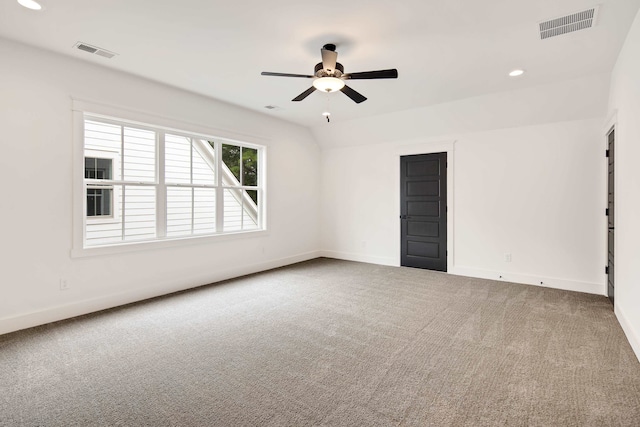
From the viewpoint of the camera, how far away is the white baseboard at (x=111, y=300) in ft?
10.7

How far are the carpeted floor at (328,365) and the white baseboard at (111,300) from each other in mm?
142

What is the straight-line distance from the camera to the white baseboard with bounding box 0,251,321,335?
3.26 metres

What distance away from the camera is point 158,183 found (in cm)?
450

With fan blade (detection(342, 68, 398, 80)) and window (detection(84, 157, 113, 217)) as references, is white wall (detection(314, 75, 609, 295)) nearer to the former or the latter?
fan blade (detection(342, 68, 398, 80))

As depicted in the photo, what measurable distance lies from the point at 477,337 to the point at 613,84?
3.46 metres

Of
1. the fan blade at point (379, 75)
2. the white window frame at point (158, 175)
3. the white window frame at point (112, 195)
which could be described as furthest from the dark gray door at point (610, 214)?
the white window frame at point (112, 195)

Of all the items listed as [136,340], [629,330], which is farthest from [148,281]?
[629,330]

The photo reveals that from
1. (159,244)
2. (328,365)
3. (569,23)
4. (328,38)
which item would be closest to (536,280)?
(569,23)

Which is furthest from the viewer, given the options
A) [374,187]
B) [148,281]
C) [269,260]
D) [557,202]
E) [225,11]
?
[374,187]

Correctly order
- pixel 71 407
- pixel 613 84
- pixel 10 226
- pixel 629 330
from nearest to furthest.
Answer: pixel 71 407 < pixel 629 330 < pixel 10 226 < pixel 613 84

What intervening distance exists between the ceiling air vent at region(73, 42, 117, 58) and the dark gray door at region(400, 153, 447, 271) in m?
4.83

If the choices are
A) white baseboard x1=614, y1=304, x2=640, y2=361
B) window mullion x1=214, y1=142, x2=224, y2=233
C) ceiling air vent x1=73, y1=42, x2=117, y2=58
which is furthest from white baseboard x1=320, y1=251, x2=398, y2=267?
ceiling air vent x1=73, y1=42, x2=117, y2=58

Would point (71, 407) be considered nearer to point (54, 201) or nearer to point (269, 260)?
point (54, 201)

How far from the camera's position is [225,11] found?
2.68 meters
